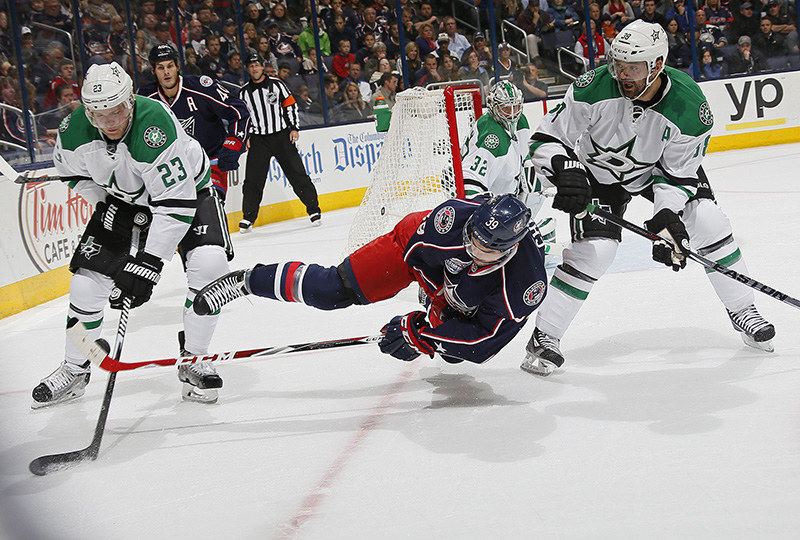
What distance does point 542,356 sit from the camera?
2713 millimetres

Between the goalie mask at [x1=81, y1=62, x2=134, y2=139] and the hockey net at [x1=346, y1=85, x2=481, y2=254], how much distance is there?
2.24 m

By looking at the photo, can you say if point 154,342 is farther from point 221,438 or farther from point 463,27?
point 463,27

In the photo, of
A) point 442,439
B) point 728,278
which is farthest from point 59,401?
point 728,278

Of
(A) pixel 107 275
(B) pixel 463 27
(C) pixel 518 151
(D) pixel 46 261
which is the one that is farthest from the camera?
(B) pixel 463 27

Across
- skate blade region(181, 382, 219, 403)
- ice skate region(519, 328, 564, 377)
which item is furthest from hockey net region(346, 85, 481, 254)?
skate blade region(181, 382, 219, 403)

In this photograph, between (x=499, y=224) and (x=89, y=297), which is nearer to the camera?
(x=499, y=224)

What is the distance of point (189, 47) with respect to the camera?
300 inches

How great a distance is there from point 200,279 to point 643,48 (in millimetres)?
1481

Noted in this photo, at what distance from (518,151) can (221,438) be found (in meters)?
2.09

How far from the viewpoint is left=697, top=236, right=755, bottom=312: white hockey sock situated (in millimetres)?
2711

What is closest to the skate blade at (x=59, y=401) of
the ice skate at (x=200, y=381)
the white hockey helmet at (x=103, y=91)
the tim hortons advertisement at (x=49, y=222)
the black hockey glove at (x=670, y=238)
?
the ice skate at (x=200, y=381)

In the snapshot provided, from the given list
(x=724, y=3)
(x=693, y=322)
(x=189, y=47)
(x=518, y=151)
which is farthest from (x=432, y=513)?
(x=724, y=3)

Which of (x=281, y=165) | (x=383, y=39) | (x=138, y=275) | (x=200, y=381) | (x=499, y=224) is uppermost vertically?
(x=383, y=39)

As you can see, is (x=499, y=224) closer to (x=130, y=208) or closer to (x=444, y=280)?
(x=444, y=280)
